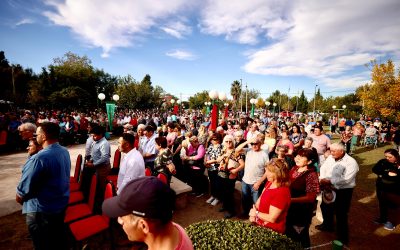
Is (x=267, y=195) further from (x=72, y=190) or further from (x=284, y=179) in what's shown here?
(x=72, y=190)

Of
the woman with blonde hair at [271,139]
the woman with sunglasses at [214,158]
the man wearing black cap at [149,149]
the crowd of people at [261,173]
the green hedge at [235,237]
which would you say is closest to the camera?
the green hedge at [235,237]

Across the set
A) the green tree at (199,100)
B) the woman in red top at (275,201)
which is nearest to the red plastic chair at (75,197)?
the woman in red top at (275,201)

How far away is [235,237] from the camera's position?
236 cm

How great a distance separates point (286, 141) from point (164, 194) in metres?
5.71

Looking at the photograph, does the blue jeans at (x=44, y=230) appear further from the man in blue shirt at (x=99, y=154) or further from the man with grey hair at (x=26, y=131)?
the man in blue shirt at (x=99, y=154)

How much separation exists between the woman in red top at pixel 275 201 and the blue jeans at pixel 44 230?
105 inches

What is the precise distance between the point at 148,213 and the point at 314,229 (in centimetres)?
470

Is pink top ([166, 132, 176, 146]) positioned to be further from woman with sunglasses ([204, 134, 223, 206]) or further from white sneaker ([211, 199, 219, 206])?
white sneaker ([211, 199, 219, 206])

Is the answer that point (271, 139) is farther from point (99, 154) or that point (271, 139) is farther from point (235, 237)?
point (99, 154)

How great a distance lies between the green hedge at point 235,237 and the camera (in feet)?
7.35

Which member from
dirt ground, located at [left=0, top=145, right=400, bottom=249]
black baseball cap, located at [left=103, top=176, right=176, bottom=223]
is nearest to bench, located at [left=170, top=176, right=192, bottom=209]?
dirt ground, located at [left=0, top=145, right=400, bottom=249]

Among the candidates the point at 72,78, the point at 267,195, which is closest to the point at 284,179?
the point at 267,195

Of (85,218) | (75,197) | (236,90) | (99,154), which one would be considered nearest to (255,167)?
(85,218)

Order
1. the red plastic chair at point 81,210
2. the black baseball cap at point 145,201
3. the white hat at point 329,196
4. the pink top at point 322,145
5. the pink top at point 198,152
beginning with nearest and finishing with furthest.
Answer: the black baseball cap at point 145,201
the red plastic chair at point 81,210
the white hat at point 329,196
the pink top at point 198,152
the pink top at point 322,145
